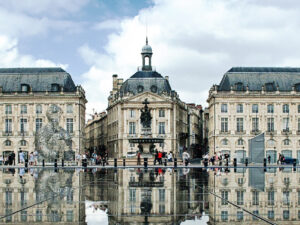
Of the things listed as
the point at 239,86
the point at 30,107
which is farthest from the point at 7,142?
the point at 239,86

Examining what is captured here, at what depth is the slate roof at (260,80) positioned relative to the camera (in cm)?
8675

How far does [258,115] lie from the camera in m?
86.6

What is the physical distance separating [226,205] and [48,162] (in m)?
42.0

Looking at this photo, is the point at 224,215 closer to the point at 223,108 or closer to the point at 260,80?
the point at 223,108

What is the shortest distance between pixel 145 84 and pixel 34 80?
1891 centimetres

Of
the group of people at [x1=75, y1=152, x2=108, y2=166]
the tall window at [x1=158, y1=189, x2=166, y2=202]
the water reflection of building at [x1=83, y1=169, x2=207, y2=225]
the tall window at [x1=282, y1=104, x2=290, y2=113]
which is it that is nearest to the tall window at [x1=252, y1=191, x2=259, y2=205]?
the water reflection of building at [x1=83, y1=169, x2=207, y2=225]

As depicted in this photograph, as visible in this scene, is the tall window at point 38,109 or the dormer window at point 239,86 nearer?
the dormer window at point 239,86

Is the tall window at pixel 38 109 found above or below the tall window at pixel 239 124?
above

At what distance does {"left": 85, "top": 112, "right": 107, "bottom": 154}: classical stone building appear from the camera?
120 metres

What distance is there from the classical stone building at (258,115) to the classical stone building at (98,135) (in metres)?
35.4

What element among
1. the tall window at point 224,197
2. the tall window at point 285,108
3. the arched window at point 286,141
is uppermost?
the tall window at point 285,108

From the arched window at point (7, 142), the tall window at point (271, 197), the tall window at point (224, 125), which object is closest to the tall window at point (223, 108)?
the tall window at point (224, 125)

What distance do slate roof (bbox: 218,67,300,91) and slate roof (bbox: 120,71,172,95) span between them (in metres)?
12.1

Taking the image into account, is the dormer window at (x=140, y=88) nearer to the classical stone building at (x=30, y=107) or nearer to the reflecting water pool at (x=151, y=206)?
the classical stone building at (x=30, y=107)
